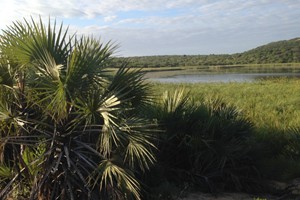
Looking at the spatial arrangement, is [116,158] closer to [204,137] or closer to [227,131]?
[204,137]

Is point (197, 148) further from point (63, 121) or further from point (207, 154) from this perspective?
point (63, 121)

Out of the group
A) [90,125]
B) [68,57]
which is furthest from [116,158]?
[68,57]

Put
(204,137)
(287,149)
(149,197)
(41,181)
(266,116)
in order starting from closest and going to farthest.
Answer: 1. (41,181)
2. (149,197)
3. (204,137)
4. (287,149)
5. (266,116)

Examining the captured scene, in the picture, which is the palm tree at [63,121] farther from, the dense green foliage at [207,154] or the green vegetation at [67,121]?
the dense green foliage at [207,154]

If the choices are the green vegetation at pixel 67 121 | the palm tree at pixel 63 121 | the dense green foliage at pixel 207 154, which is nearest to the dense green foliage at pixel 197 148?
the dense green foliage at pixel 207 154

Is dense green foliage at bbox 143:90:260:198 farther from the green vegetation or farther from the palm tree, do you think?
the palm tree

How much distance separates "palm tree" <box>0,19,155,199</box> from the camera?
5441mm

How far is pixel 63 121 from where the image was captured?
575cm

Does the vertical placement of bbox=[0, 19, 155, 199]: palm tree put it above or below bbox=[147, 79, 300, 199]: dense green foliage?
above

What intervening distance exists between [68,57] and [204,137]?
3679 millimetres

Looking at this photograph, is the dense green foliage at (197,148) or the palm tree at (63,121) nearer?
the palm tree at (63,121)

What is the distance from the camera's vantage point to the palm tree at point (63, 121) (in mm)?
5441

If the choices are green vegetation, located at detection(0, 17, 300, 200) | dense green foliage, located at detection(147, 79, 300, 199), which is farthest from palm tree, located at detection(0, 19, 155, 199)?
dense green foliage, located at detection(147, 79, 300, 199)

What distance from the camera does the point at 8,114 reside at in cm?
559
